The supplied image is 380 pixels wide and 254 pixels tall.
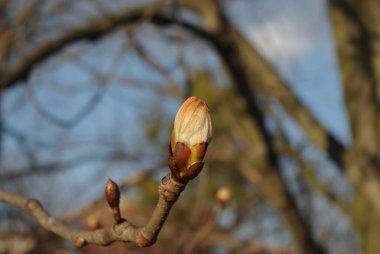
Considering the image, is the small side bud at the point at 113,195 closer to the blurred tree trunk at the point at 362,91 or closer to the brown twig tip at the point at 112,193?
the brown twig tip at the point at 112,193

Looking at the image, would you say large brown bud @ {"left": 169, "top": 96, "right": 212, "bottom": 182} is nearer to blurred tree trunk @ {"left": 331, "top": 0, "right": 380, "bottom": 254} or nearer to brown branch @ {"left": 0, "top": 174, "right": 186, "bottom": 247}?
brown branch @ {"left": 0, "top": 174, "right": 186, "bottom": 247}

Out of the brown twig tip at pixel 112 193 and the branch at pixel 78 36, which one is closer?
the brown twig tip at pixel 112 193

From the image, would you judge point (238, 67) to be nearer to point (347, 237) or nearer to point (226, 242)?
point (226, 242)

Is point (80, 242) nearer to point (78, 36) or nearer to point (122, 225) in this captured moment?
point (122, 225)

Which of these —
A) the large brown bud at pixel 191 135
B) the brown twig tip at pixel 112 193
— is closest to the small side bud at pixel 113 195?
the brown twig tip at pixel 112 193

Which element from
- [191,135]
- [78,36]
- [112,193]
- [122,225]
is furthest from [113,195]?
[78,36]

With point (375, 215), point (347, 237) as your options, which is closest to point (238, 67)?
point (375, 215)
